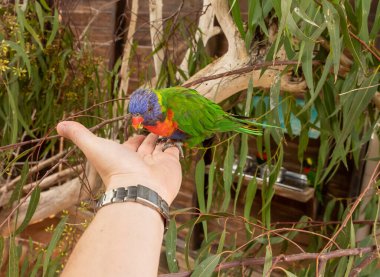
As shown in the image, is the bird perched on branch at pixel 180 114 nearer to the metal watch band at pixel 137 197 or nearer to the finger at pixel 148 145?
the finger at pixel 148 145

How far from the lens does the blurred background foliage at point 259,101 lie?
70 centimetres

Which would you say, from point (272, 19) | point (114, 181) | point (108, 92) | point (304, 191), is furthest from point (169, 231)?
point (304, 191)

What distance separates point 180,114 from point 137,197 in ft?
0.88

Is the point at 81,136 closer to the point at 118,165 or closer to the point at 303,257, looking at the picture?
the point at 118,165

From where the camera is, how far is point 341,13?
0.63 m

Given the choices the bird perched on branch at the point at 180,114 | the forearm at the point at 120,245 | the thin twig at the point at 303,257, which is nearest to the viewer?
the forearm at the point at 120,245

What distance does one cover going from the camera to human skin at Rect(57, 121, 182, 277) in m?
0.51

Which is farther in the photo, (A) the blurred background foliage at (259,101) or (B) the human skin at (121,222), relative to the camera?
(A) the blurred background foliage at (259,101)

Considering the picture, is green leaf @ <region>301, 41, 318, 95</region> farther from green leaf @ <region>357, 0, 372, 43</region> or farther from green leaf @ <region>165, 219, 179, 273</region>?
green leaf @ <region>165, 219, 179, 273</region>

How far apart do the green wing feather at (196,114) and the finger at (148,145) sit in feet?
0.29

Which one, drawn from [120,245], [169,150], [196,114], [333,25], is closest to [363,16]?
[333,25]

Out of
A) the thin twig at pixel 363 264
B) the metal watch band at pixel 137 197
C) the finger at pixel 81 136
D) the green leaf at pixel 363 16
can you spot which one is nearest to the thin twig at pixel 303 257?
the thin twig at pixel 363 264

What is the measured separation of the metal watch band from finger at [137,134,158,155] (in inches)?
7.9

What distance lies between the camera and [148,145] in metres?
0.85
